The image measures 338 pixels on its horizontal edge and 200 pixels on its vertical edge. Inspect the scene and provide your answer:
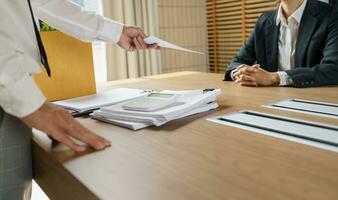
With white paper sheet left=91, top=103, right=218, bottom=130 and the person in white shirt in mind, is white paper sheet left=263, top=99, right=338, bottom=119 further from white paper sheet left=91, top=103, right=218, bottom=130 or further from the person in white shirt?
the person in white shirt

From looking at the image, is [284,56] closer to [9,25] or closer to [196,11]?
[9,25]

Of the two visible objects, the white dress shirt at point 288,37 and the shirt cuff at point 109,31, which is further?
the white dress shirt at point 288,37

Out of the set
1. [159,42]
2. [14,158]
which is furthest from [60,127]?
[159,42]

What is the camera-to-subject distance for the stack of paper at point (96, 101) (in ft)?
3.25

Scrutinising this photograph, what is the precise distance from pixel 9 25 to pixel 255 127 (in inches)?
21.4

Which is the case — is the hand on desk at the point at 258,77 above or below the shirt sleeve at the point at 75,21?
below

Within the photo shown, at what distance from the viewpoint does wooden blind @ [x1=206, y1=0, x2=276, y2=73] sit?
3.33m

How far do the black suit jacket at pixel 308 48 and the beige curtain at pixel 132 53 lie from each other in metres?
1.47

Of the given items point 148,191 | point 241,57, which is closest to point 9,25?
point 148,191

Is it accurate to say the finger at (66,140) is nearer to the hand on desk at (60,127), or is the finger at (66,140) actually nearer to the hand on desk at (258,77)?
the hand on desk at (60,127)

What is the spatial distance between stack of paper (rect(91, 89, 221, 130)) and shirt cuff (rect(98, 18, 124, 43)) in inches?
14.5

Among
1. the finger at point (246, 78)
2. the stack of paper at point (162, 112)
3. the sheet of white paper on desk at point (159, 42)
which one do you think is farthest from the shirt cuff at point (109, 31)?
the finger at point (246, 78)

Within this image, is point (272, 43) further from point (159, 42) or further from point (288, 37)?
point (159, 42)

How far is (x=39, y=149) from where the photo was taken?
2.33 feet
